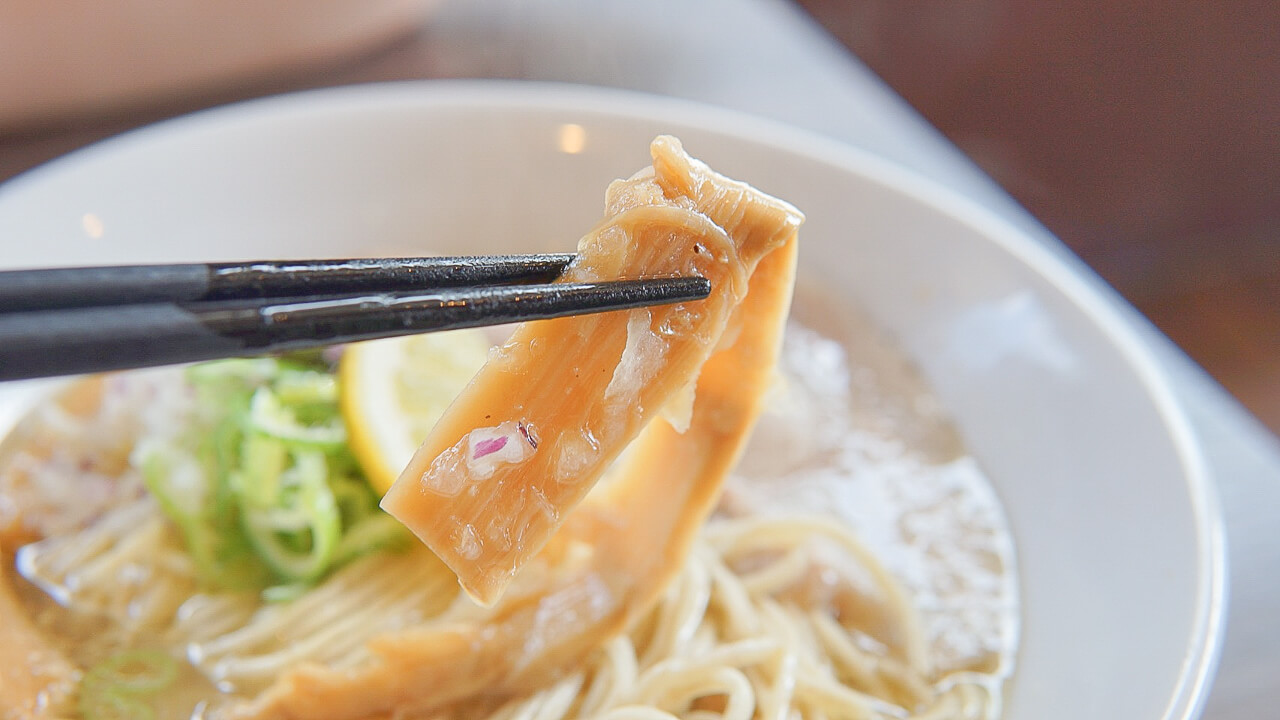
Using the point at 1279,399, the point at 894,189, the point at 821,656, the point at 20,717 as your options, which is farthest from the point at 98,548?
the point at 1279,399

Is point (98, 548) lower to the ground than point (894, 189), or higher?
lower

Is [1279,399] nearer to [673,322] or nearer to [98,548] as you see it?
[673,322]

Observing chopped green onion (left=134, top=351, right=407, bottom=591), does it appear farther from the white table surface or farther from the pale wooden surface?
the white table surface

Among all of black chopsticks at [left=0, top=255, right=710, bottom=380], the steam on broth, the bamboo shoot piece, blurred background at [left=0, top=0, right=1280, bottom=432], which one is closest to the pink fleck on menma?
the bamboo shoot piece

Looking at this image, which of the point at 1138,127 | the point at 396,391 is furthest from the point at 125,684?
the point at 1138,127

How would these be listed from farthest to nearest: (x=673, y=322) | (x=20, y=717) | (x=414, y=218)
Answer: (x=414, y=218) → (x=20, y=717) → (x=673, y=322)

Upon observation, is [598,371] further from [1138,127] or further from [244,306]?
[1138,127]
